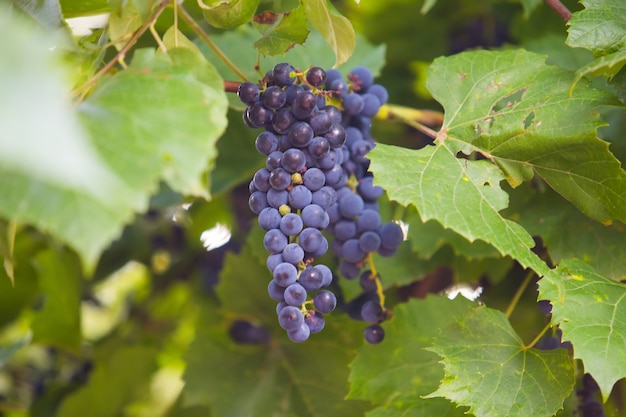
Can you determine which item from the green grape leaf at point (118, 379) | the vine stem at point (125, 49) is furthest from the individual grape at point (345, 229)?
the green grape leaf at point (118, 379)

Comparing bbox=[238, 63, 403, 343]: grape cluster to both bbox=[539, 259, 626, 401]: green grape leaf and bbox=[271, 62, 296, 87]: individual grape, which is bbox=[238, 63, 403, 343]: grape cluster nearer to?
bbox=[271, 62, 296, 87]: individual grape

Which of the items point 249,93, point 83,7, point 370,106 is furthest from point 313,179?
point 83,7

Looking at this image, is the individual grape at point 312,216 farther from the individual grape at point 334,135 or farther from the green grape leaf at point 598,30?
the green grape leaf at point 598,30

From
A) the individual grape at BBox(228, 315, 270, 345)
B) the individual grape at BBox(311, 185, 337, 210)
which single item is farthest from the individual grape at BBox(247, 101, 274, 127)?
the individual grape at BBox(228, 315, 270, 345)

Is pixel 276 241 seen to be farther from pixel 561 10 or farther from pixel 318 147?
pixel 561 10

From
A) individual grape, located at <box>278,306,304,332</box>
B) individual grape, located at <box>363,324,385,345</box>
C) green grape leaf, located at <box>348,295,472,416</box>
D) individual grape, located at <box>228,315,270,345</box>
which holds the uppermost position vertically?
individual grape, located at <box>278,306,304,332</box>

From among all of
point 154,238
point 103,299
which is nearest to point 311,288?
point 154,238
